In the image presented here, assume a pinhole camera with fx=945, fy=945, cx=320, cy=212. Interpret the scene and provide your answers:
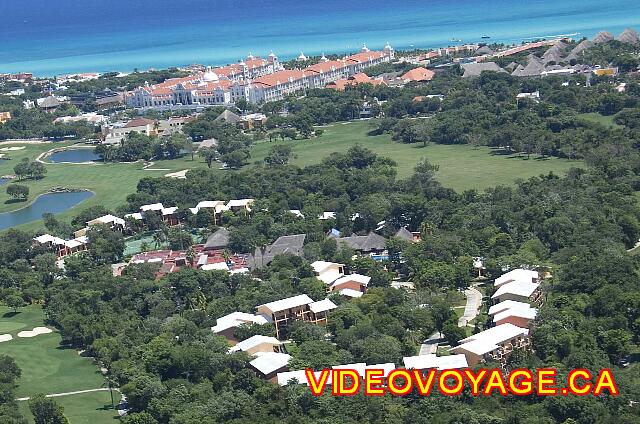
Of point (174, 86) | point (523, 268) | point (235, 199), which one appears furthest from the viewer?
point (174, 86)

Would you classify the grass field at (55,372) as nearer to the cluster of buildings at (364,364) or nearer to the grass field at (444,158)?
the cluster of buildings at (364,364)

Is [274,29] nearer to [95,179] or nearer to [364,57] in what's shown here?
[364,57]

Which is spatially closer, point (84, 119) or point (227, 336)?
point (227, 336)

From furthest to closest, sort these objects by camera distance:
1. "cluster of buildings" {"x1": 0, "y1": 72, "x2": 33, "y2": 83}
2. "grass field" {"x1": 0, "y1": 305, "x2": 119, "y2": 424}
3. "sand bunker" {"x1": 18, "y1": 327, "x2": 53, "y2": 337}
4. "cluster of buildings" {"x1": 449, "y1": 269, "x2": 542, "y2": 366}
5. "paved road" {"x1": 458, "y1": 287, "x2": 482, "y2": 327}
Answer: "cluster of buildings" {"x1": 0, "y1": 72, "x2": 33, "y2": 83}, "sand bunker" {"x1": 18, "y1": 327, "x2": 53, "y2": 337}, "paved road" {"x1": 458, "y1": 287, "x2": 482, "y2": 327}, "grass field" {"x1": 0, "y1": 305, "x2": 119, "y2": 424}, "cluster of buildings" {"x1": 449, "y1": 269, "x2": 542, "y2": 366}

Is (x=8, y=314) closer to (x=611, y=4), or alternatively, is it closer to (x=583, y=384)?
(x=583, y=384)

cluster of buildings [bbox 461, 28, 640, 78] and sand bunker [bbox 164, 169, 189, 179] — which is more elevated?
cluster of buildings [bbox 461, 28, 640, 78]

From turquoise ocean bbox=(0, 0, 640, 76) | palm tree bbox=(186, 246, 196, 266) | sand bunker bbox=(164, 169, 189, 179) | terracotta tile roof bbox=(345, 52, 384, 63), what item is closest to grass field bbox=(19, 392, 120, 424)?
palm tree bbox=(186, 246, 196, 266)

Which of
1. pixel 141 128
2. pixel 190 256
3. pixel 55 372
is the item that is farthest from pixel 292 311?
pixel 141 128

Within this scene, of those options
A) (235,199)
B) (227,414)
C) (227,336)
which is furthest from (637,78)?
(227,414)

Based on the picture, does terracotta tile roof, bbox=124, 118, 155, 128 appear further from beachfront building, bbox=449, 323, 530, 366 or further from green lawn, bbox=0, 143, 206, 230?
beachfront building, bbox=449, 323, 530, 366
